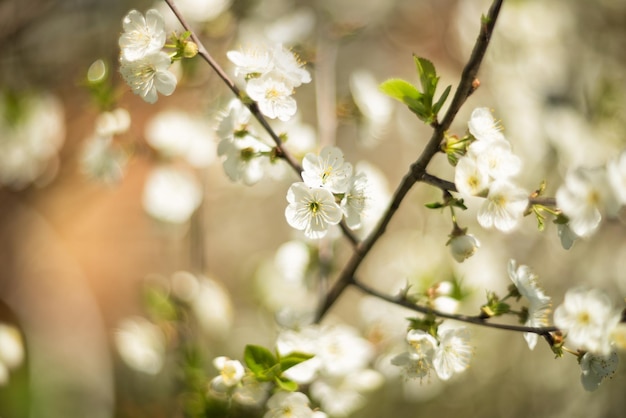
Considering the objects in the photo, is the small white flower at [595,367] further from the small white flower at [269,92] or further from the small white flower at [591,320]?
the small white flower at [269,92]

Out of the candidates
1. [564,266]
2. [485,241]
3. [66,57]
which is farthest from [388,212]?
[66,57]

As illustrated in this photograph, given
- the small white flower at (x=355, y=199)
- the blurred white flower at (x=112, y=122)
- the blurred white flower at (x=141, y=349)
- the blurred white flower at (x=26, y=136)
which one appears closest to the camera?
the small white flower at (x=355, y=199)

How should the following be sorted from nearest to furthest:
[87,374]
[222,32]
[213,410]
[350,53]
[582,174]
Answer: [582,174], [213,410], [222,32], [87,374], [350,53]

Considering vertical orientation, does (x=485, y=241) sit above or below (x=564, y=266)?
above

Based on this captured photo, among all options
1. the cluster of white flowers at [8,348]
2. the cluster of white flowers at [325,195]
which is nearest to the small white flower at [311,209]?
the cluster of white flowers at [325,195]

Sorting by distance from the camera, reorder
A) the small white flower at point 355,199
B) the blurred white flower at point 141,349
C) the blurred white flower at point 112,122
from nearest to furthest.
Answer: the small white flower at point 355,199
the blurred white flower at point 112,122
the blurred white flower at point 141,349

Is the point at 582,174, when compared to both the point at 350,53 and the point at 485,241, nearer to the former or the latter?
the point at 485,241

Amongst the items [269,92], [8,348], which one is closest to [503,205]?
[269,92]
